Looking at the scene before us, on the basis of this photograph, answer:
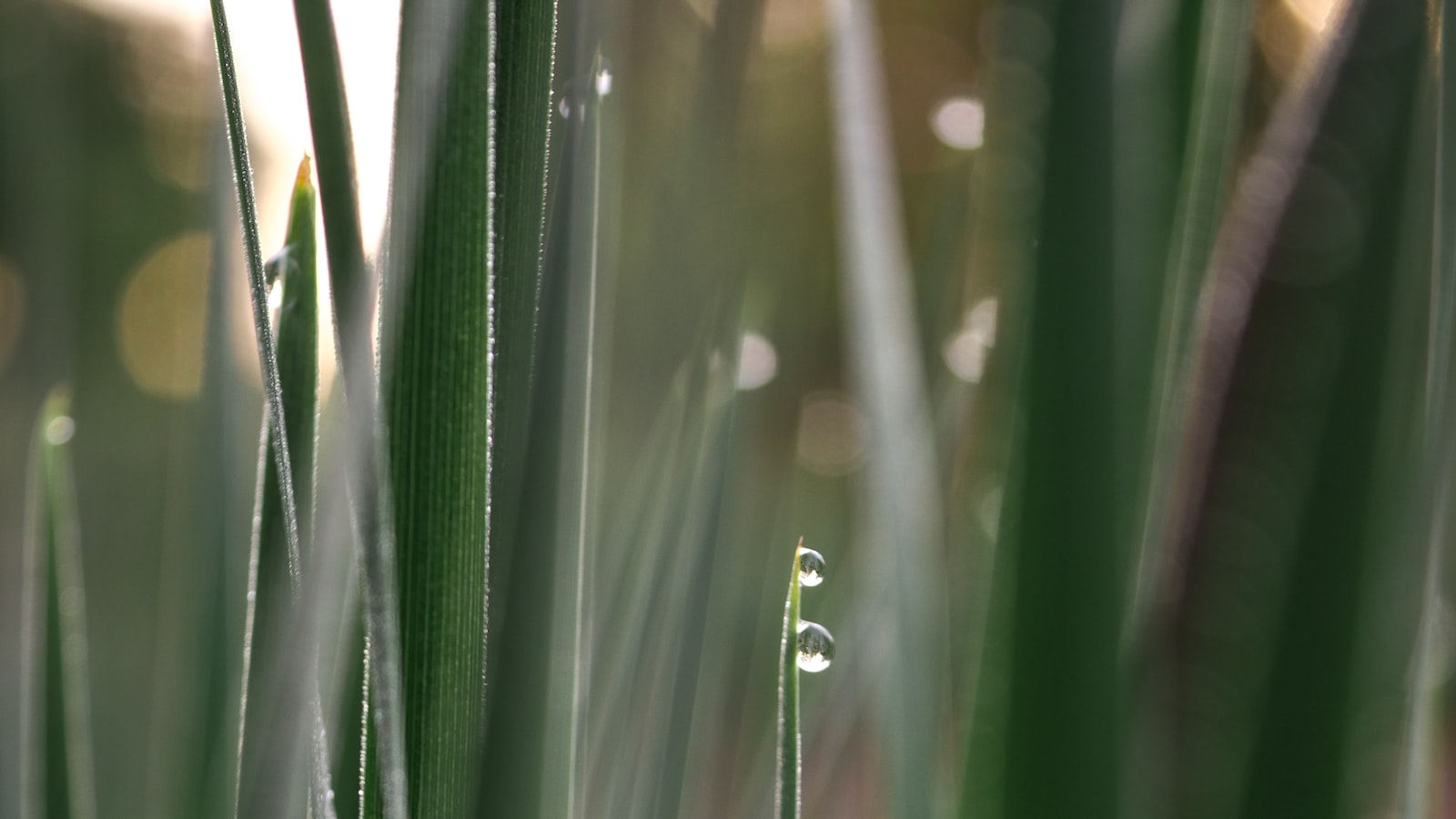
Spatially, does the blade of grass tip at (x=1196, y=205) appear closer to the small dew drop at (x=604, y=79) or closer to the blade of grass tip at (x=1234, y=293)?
the blade of grass tip at (x=1234, y=293)

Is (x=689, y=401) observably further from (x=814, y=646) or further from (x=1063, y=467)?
(x=1063, y=467)

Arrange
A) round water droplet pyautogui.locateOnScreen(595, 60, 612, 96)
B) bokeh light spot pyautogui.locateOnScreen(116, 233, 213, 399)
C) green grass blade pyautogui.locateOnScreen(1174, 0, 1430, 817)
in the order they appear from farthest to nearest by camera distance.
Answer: bokeh light spot pyautogui.locateOnScreen(116, 233, 213, 399) < round water droplet pyautogui.locateOnScreen(595, 60, 612, 96) < green grass blade pyautogui.locateOnScreen(1174, 0, 1430, 817)

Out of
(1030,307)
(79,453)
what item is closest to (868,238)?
(1030,307)

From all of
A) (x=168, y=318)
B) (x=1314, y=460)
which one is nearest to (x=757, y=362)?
Answer: (x=1314, y=460)

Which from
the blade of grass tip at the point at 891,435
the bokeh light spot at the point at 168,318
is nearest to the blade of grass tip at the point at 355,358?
the blade of grass tip at the point at 891,435

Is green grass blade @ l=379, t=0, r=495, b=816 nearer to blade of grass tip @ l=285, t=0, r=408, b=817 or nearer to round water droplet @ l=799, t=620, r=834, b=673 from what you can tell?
blade of grass tip @ l=285, t=0, r=408, b=817

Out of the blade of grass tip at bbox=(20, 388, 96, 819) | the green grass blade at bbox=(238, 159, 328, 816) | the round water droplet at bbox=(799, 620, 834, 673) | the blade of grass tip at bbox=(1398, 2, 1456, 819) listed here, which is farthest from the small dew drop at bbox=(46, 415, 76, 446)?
the blade of grass tip at bbox=(1398, 2, 1456, 819)
